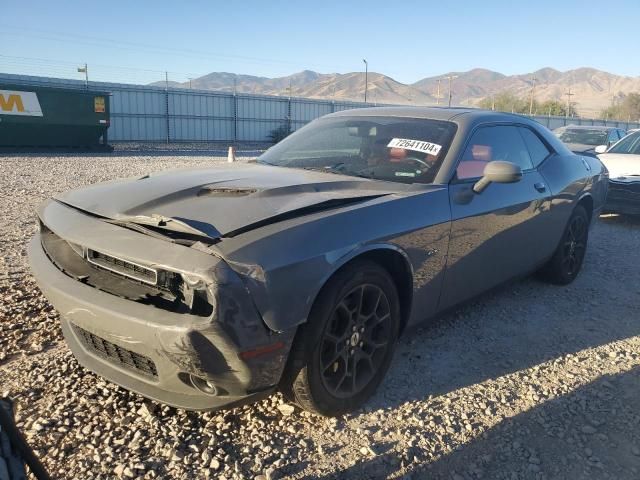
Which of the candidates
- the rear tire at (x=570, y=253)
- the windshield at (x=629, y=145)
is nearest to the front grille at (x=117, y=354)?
the rear tire at (x=570, y=253)

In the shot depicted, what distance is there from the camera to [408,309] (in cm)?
294

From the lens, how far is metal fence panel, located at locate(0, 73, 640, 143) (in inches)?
869

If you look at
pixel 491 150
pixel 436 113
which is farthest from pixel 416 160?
pixel 491 150

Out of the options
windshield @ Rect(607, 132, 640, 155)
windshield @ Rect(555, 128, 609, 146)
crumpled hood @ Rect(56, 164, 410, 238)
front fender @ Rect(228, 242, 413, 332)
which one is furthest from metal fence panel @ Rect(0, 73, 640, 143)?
front fender @ Rect(228, 242, 413, 332)

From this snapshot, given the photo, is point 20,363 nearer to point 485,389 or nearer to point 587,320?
point 485,389

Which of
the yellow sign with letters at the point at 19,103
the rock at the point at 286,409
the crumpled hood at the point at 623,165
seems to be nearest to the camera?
the rock at the point at 286,409

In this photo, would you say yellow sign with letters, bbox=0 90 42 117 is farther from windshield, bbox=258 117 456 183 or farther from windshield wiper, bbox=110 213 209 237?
windshield wiper, bbox=110 213 209 237

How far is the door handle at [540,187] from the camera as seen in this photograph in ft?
13.4

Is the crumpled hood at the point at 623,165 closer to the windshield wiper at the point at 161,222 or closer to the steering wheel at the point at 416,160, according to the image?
the steering wheel at the point at 416,160

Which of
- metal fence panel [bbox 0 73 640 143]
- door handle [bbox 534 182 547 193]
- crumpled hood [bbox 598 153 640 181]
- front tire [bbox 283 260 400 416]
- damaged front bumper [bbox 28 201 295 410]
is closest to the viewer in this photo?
damaged front bumper [bbox 28 201 295 410]

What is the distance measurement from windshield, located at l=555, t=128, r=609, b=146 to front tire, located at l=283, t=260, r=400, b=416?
1222cm

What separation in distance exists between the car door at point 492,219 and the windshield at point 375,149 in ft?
0.65

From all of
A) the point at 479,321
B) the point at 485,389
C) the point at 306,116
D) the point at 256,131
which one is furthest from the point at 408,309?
the point at 306,116

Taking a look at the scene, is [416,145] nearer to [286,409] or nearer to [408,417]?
[408,417]
